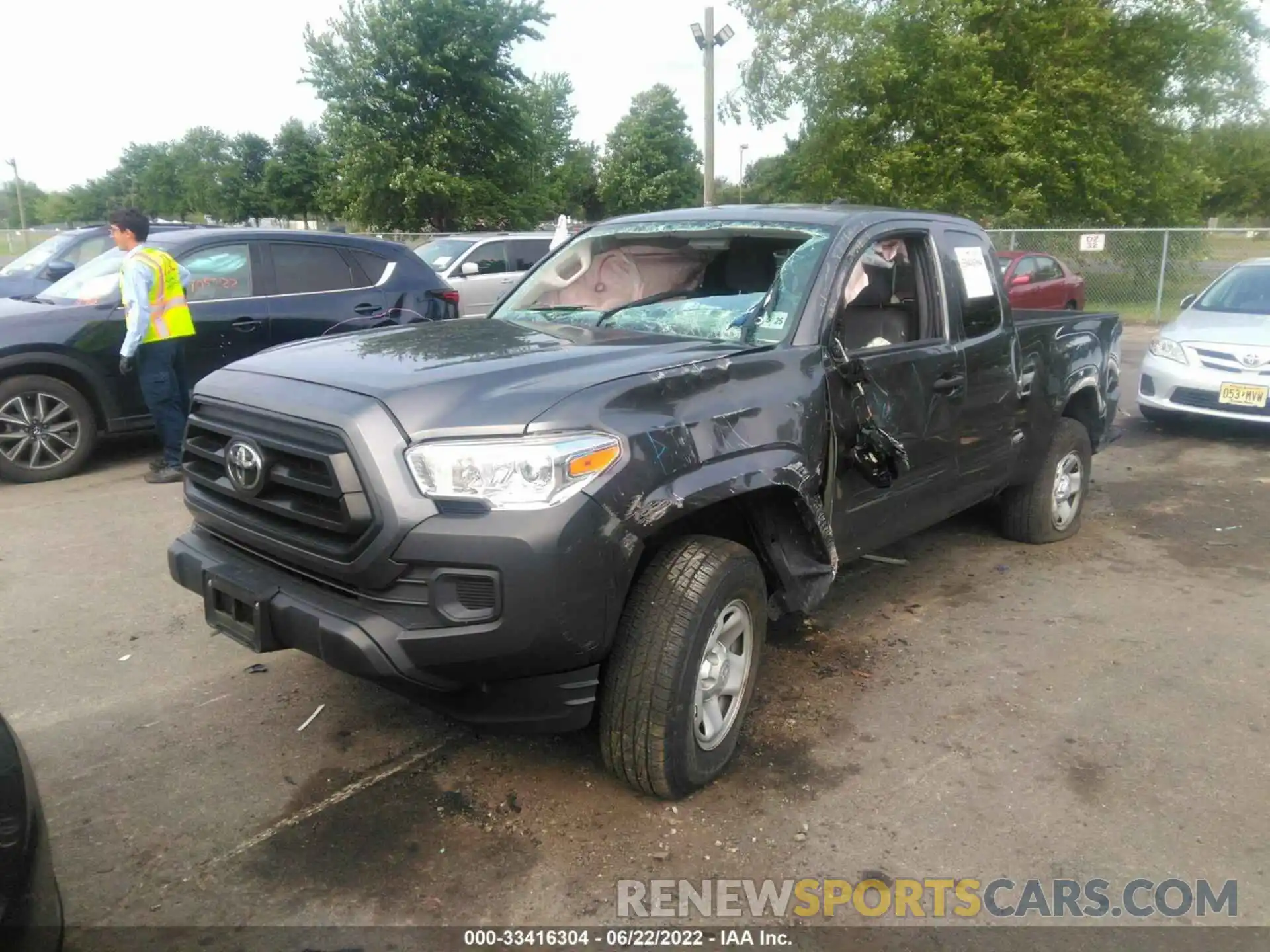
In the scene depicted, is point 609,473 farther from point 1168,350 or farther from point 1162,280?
point 1162,280

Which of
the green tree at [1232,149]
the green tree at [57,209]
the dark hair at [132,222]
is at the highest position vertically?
the green tree at [57,209]

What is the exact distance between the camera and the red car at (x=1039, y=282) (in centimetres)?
1502

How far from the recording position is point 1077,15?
2061 cm

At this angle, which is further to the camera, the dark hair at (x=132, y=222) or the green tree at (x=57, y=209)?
the green tree at (x=57, y=209)

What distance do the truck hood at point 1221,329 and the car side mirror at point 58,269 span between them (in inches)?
412

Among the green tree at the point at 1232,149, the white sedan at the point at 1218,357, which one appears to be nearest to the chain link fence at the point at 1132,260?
the green tree at the point at 1232,149

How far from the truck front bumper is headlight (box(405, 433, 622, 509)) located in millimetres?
64

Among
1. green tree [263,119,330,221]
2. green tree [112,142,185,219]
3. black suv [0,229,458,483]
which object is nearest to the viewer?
black suv [0,229,458,483]

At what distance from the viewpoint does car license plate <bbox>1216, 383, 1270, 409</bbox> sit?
813 centimetres

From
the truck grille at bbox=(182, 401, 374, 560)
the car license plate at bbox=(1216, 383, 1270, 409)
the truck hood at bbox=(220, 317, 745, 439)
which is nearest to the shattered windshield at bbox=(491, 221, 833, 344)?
the truck hood at bbox=(220, 317, 745, 439)

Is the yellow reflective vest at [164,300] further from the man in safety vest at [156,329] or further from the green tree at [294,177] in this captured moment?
the green tree at [294,177]

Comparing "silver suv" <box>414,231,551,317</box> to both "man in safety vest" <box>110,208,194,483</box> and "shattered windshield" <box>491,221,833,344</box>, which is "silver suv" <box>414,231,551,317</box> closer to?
"man in safety vest" <box>110,208,194,483</box>

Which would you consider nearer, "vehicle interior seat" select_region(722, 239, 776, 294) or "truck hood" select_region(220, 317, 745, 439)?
"truck hood" select_region(220, 317, 745, 439)

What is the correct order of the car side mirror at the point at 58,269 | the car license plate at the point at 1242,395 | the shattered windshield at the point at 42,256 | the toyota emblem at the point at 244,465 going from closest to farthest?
the toyota emblem at the point at 244,465
the car license plate at the point at 1242,395
the car side mirror at the point at 58,269
the shattered windshield at the point at 42,256
